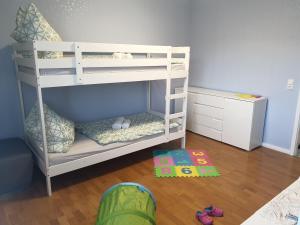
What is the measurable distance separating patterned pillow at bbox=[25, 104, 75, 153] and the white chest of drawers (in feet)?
6.90

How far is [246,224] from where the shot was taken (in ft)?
3.58

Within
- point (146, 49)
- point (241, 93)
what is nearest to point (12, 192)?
point (146, 49)

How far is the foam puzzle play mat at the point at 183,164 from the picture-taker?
2.60 meters

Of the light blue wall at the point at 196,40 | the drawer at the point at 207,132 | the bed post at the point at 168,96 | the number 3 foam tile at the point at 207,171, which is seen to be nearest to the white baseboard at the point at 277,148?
the light blue wall at the point at 196,40

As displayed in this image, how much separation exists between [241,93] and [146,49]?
70.5 inches

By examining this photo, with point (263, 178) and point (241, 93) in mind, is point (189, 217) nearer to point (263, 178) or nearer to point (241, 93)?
point (263, 178)

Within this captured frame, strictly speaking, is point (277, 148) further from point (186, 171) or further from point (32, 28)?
point (32, 28)

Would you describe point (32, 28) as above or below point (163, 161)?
above

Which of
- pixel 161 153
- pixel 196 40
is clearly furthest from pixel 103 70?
pixel 196 40

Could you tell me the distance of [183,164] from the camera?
9.21 feet

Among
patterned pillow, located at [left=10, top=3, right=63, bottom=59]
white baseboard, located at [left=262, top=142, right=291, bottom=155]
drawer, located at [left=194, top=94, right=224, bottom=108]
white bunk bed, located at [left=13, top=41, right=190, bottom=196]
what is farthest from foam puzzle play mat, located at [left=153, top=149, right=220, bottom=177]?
patterned pillow, located at [left=10, top=3, right=63, bottom=59]

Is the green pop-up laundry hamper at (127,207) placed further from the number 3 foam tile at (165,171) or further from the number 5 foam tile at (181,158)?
the number 5 foam tile at (181,158)

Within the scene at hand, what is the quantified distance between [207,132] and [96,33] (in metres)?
2.21

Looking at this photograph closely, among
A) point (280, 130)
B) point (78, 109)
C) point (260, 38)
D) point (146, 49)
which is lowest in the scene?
point (280, 130)
